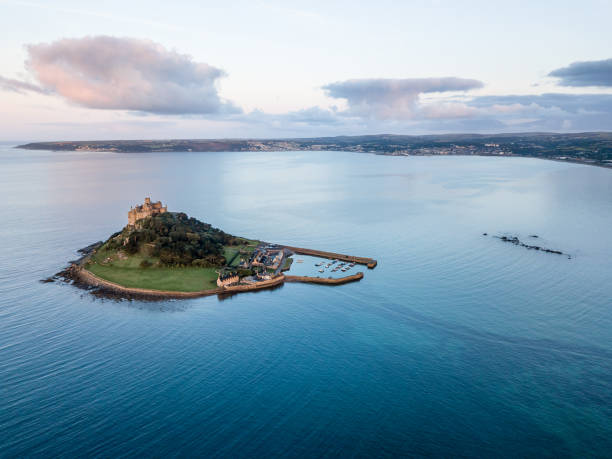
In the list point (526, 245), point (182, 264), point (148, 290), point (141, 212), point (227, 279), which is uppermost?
point (141, 212)

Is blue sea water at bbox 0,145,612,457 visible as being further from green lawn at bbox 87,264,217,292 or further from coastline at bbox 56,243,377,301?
green lawn at bbox 87,264,217,292

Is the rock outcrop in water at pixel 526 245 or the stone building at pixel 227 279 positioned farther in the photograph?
the rock outcrop in water at pixel 526 245

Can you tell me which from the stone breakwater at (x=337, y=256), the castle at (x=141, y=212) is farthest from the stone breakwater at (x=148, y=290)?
the castle at (x=141, y=212)

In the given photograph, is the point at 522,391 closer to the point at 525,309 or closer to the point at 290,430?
the point at 525,309

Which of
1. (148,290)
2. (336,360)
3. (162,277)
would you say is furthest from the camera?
(162,277)

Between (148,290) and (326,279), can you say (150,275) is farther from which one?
(326,279)

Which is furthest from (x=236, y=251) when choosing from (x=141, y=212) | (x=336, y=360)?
(x=336, y=360)

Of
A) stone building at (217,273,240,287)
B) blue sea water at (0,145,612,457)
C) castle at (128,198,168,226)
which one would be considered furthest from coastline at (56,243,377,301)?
castle at (128,198,168,226)

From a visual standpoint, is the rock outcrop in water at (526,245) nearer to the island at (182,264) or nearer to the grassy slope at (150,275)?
the island at (182,264)
